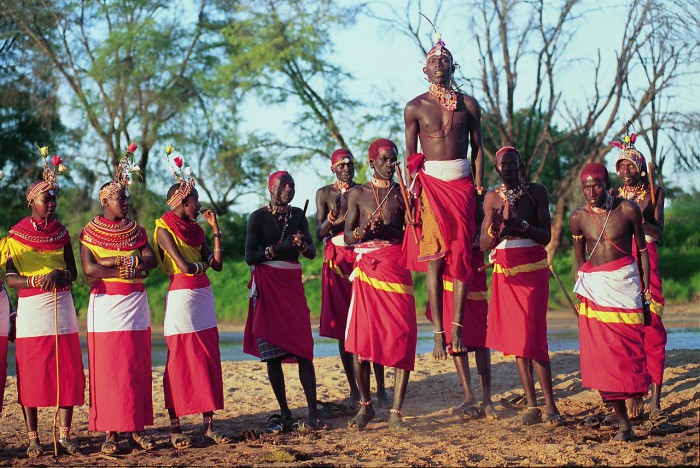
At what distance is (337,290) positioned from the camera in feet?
30.2

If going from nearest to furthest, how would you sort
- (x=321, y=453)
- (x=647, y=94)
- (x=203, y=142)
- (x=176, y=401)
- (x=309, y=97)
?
1. (x=321, y=453)
2. (x=176, y=401)
3. (x=647, y=94)
4. (x=309, y=97)
5. (x=203, y=142)

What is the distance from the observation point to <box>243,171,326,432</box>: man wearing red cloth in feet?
26.7

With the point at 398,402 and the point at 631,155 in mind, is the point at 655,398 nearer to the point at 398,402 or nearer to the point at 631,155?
the point at 631,155

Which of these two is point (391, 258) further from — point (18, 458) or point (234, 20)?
point (234, 20)

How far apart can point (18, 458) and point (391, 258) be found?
3.37m

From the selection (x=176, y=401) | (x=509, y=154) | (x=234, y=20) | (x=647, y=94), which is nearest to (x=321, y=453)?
(x=176, y=401)

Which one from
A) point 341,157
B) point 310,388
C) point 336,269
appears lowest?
point 310,388

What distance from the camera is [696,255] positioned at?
24.9 m

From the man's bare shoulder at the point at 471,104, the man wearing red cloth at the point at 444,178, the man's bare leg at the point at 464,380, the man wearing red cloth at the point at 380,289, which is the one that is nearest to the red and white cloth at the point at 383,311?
the man wearing red cloth at the point at 380,289

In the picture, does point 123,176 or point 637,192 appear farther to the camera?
point 637,192

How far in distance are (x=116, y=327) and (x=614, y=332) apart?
386 cm

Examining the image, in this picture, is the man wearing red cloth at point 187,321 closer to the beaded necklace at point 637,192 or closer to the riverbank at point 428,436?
the riverbank at point 428,436

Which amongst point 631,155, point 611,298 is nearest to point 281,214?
point 611,298

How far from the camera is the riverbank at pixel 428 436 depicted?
6.48 meters
